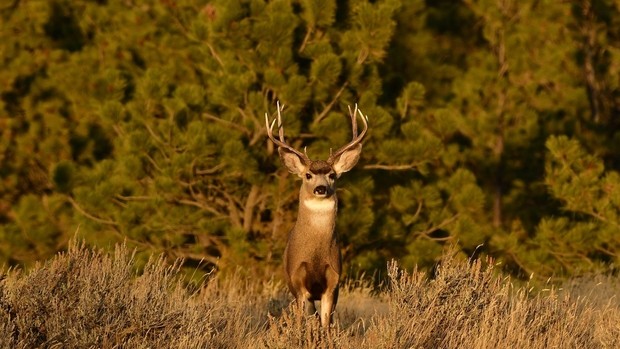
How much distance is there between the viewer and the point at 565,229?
17.0 metres

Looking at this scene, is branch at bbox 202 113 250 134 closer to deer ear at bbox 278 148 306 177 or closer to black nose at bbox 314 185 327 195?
deer ear at bbox 278 148 306 177

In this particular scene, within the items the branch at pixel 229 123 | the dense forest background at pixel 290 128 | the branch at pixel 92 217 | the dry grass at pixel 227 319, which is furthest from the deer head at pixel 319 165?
the branch at pixel 92 217

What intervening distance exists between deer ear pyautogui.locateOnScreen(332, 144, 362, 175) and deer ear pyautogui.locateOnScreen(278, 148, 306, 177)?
1.00 ft

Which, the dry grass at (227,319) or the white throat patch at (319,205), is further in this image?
the white throat patch at (319,205)

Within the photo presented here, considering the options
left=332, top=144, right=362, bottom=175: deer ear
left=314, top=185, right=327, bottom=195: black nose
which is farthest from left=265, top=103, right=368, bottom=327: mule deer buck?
left=332, top=144, right=362, bottom=175: deer ear

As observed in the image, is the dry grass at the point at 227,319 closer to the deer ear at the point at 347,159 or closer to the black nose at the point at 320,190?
the black nose at the point at 320,190

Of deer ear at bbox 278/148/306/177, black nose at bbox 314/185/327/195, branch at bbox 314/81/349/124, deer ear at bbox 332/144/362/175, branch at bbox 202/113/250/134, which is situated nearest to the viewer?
black nose at bbox 314/185/327/195

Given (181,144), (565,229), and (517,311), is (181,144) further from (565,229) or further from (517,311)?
(517,311)

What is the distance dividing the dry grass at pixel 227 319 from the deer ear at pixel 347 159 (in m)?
1.48

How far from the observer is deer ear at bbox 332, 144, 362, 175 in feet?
30.3

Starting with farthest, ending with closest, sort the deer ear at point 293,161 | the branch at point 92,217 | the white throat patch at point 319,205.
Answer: the branch at point 92,217 → the deer ear at point 293,161 → the white throat patch at point 319,205

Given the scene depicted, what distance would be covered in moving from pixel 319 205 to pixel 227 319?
3.59ft

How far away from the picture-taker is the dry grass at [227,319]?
6.96 meters

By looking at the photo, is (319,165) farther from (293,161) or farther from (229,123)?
(229,123)
